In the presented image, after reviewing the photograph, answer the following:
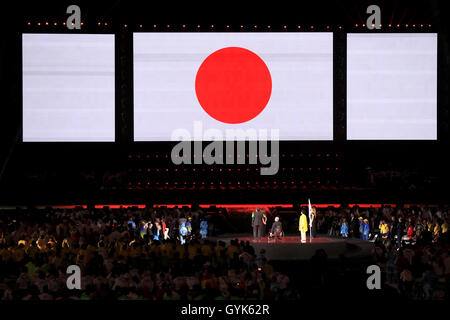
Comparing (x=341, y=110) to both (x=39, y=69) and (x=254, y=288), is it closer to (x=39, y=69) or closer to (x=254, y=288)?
(x=39, y=69)

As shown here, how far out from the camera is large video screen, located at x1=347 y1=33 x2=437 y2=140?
28438 millimetres

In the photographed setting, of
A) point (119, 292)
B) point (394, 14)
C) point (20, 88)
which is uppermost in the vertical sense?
point (394, 14)

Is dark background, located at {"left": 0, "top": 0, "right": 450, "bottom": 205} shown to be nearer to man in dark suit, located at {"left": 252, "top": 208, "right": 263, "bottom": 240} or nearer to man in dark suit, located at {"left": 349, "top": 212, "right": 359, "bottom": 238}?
man in dark suit, located at {"left": 349, "top": 212, "right": 359, "bottom": 238}

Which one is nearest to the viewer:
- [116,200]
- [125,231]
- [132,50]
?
[125,231]

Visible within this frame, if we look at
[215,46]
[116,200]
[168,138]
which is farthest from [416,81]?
[116,200]

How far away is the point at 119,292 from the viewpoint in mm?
10430

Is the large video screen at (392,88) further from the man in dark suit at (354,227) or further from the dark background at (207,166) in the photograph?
the man in dark suit at (354,227)

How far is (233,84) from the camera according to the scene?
94.0 feet

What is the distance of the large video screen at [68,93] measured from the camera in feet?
93.0

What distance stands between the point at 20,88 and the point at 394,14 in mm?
15158

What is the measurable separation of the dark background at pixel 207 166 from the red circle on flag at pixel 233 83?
1191 millimetres

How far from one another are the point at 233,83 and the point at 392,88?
634cm

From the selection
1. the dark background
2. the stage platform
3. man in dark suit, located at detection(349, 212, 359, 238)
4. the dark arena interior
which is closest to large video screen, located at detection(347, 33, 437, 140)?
the dark arena interior

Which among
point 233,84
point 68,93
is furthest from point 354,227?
point 68,93
